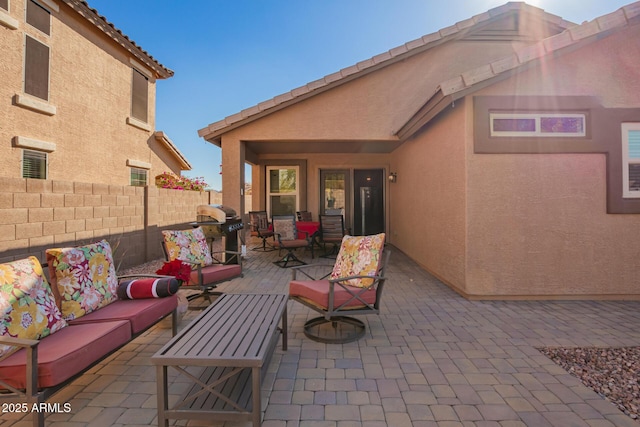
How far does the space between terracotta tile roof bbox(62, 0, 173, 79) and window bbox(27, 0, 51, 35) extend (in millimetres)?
642

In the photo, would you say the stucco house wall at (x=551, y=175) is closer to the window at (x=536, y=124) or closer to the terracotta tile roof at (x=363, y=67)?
the window at (x=536, y=124)

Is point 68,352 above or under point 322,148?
under

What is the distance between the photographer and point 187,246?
4.59m

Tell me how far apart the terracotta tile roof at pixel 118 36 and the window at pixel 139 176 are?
3654 mm

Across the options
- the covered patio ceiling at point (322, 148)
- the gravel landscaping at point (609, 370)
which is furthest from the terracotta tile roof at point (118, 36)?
the gravel landscaping at point (609, 370)

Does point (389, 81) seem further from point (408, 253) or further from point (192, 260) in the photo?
point (192, 260)

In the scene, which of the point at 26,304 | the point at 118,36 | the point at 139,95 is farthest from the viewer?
the point at 139,95

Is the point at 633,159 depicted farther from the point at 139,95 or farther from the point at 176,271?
the point at 139,95

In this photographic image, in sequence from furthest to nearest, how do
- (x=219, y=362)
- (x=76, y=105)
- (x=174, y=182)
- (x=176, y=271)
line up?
1. (x=174, y=182)
2. (x=76, y=105)
3. (x=176, y=271)
4. (x=219, y=362)

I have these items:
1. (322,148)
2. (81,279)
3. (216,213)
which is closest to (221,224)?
(216,213)

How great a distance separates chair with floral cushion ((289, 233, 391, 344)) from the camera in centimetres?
326

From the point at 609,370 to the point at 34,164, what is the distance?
10.6 meters

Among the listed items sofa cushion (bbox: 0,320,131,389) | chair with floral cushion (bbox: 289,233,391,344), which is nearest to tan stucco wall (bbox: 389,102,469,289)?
chair with floral cushion (bbox: 289,233,391,344)

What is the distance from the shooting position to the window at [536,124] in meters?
4.59
